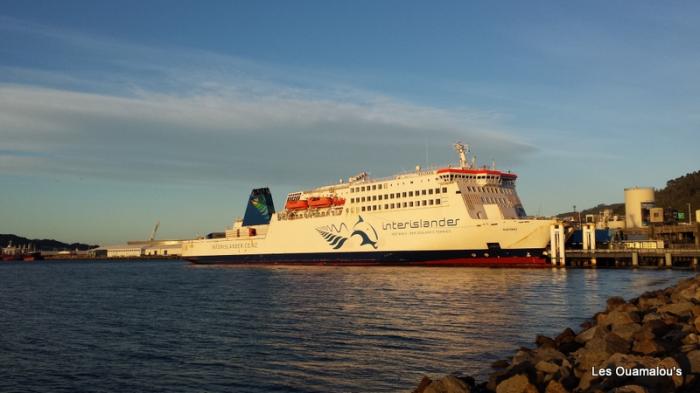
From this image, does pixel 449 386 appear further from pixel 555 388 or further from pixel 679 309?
pixel 679 309

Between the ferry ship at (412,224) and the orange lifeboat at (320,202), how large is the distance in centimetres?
9

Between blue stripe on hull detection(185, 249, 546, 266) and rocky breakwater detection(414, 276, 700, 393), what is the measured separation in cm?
2773

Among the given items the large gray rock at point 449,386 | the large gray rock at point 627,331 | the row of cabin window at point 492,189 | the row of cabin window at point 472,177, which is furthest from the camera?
the row of cabin window at point 492,189

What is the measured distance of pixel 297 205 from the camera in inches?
2199

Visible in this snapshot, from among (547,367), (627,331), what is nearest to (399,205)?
(627,331)

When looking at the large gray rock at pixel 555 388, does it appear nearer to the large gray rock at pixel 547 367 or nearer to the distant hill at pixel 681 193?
the large gray rock at pixel 547 367

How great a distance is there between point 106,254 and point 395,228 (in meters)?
113

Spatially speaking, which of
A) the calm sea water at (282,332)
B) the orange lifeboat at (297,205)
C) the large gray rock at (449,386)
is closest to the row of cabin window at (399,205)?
the orange lifeboat at (297,205)

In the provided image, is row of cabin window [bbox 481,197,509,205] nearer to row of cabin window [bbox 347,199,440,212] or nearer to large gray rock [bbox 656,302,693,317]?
row of cabin window [bbox 347,199,440,212]

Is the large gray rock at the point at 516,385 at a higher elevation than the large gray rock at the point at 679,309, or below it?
below

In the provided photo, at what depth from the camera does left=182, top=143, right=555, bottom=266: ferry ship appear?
40938mm

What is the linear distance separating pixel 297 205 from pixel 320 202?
322 centimetres

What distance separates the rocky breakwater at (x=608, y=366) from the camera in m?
8.21

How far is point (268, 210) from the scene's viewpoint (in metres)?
65.4
